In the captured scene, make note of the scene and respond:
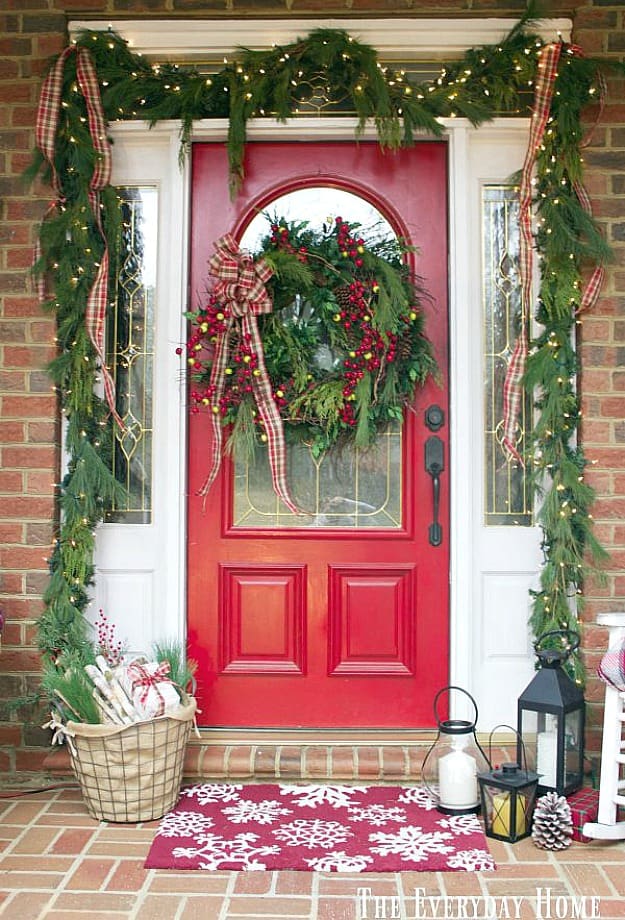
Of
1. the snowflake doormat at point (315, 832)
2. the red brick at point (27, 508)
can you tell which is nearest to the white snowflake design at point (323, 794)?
the snowflake doormat at point (315, 832)

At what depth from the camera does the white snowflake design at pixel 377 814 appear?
2.98m

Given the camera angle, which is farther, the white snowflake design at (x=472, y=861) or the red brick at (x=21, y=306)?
the red brick at (x=21, y=306)

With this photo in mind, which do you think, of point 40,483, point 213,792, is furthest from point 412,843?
point 40,483

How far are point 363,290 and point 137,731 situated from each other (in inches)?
65.3

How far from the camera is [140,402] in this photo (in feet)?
11.6

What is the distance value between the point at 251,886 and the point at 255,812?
472 millimetres

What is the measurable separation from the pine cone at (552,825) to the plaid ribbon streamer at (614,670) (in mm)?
383

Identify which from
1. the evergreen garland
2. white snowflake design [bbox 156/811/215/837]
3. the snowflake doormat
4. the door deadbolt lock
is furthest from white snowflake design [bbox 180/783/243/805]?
the door deadbolt lock

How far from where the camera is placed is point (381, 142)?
3404mm

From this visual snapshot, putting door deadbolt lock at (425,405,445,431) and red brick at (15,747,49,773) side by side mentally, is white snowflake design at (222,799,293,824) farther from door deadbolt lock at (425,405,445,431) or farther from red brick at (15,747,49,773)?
door deadbolt lock at (425,405,445,431)

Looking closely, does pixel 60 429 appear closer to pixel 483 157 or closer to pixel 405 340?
pixel 405 340

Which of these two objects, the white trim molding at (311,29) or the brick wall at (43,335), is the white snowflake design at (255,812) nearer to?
the brick wall at (43,335)

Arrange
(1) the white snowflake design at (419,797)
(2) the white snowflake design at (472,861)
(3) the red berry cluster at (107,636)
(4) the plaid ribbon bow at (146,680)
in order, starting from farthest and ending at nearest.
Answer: (3) the red berry cluster at (107,636) < (1) the white snowflake design at (419,797) < (4) the plaid ribbon bow at (146,680) < (2) the white snowflake design at (472,861)

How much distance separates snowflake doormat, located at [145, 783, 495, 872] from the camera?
8.80 ft
